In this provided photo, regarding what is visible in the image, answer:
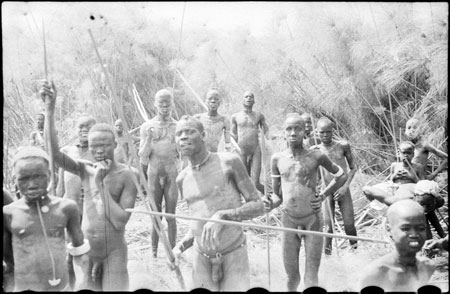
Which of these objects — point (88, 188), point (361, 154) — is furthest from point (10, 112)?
point (361, 154)

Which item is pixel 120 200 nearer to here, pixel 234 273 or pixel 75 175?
pixel 75 175

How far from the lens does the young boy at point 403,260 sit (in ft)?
10.9

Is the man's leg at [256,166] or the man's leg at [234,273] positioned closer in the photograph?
the man's leg at [234,273]

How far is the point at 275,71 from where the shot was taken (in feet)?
18.3

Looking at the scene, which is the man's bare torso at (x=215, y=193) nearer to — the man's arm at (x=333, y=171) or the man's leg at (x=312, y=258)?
the man's leg at (x=312, y=258)

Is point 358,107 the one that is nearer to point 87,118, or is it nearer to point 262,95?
point 262,95

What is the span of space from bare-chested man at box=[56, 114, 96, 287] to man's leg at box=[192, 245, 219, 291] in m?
1.05

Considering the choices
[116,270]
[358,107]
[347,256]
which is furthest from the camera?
[358,107]

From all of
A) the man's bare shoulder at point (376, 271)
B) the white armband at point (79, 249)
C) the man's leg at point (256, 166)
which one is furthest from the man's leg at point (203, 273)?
the man's leg at point (256, 166)

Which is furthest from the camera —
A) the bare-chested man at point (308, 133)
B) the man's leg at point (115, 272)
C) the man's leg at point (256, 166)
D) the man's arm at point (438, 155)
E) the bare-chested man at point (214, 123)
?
the man's leg at point (256, 166)

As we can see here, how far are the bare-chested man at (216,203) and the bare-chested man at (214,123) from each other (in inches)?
84.2

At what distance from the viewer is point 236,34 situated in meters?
5.39

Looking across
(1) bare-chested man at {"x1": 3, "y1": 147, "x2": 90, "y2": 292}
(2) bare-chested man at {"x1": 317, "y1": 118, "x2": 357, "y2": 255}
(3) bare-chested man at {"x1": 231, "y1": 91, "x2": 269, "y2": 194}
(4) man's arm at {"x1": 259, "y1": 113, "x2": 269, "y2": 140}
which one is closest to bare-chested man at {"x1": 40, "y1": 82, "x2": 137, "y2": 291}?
(1) bare-chested man at {"x1": 3, "y1": 147, "x2": 90, "y2": 292}

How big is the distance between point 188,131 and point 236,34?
80.0 inches
